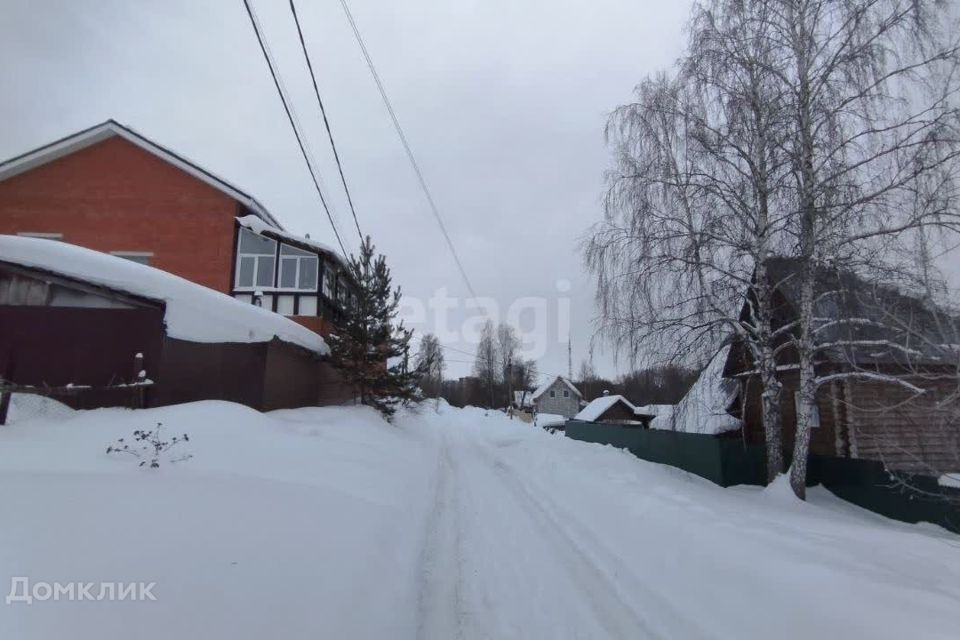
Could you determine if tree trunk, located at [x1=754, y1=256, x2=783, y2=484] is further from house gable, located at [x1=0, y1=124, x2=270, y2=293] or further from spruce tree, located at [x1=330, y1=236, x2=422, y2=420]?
house gable, located at [x1=0, y1=124, x2=270, y2=293]

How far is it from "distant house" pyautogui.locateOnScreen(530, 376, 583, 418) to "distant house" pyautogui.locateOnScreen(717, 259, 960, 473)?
4378 cm

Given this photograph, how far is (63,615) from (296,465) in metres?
4.10

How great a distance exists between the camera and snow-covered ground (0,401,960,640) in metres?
3.42

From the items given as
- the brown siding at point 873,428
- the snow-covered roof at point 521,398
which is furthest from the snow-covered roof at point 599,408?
the snow-covered roof at point 521,398

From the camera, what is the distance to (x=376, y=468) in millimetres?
8805

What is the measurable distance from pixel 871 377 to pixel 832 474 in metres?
4.02

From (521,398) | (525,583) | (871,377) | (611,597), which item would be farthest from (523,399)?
(611,597)

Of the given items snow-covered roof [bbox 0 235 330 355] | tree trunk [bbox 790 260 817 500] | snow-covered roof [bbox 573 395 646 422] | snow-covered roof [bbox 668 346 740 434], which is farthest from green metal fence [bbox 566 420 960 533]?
snow-covered roof [bbox 573 395 646 422]

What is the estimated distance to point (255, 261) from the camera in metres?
18.0

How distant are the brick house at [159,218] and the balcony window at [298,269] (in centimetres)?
4

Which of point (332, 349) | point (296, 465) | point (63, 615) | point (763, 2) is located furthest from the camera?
point (332, 349)

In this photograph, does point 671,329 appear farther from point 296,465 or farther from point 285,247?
point 285,247

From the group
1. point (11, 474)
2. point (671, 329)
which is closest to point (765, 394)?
point (671, 329)

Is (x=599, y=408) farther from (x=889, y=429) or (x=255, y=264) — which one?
(x=255, y=264)
